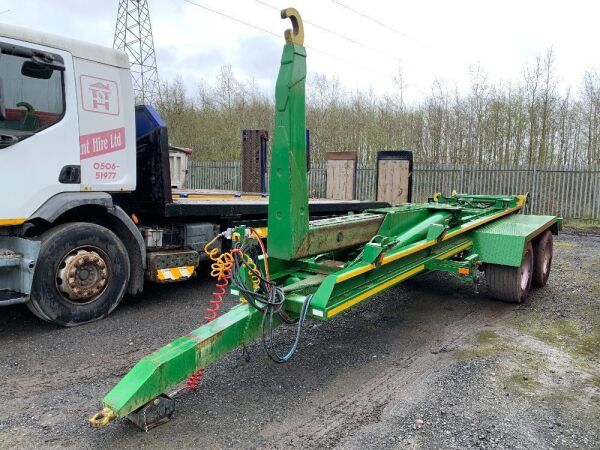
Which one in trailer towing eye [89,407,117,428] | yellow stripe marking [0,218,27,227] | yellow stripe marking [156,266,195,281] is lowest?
trailer towing eye [89,407,117,428]

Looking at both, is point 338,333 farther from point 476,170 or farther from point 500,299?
point 476,170

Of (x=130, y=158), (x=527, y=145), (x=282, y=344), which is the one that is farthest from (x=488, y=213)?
(x=527, y=145)

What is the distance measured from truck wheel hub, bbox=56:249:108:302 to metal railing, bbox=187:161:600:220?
1341 cm

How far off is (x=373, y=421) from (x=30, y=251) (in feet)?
11.5

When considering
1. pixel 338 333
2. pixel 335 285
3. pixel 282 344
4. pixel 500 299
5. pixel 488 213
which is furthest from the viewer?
pixel 488 213

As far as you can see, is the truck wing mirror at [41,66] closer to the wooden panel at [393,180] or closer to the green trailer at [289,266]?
the green trailer at [289,266]

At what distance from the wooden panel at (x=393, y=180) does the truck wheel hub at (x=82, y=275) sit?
7347mm

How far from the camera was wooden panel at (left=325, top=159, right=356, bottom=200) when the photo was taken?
11.2m

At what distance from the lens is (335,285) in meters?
3.48

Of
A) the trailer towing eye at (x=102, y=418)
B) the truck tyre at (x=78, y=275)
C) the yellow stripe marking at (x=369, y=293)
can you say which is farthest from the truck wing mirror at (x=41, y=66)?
the yellow stripe marking at (x=369, y=293)

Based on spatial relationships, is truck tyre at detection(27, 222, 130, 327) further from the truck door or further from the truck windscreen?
the truck windscreen

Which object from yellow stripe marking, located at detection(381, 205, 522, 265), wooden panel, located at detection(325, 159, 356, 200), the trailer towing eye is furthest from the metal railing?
the trailer towing eye

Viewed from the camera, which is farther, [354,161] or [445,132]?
[445,132]

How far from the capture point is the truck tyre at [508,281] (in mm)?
5754
